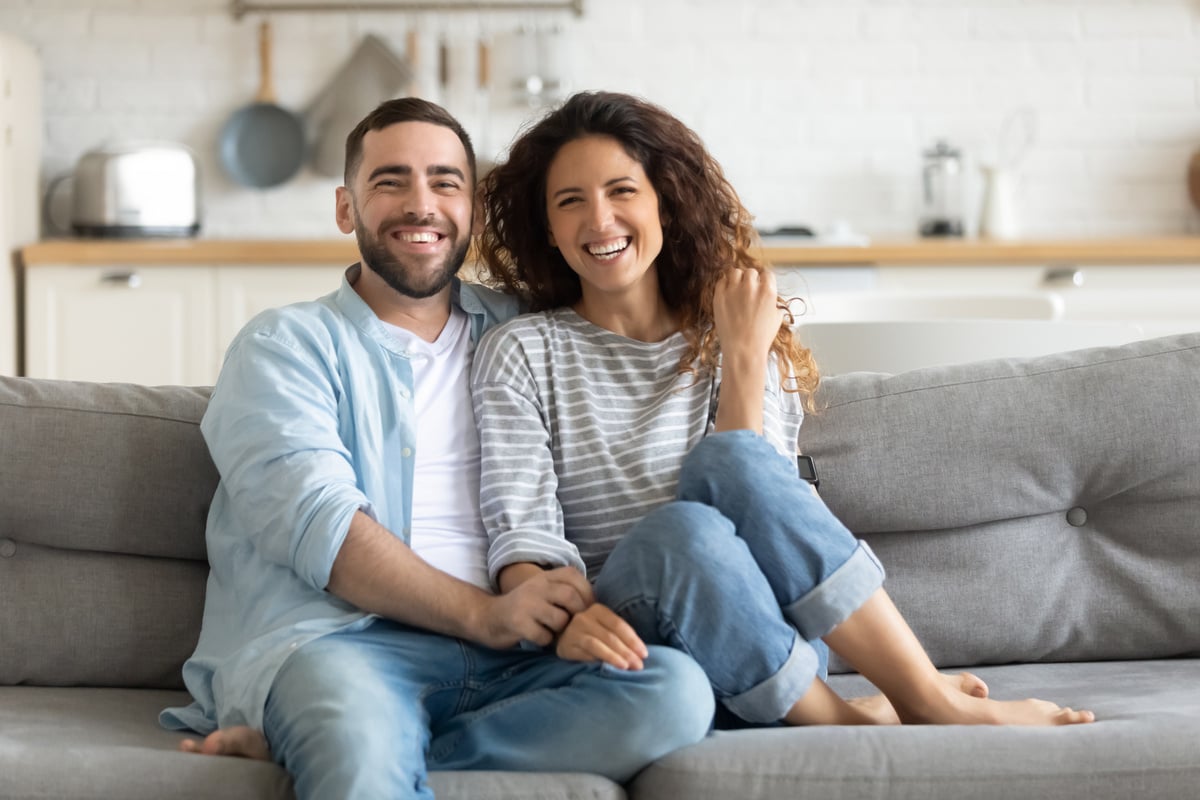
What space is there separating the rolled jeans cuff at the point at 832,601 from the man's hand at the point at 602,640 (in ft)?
0.65

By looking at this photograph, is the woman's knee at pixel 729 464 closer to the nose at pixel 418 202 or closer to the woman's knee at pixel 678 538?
the woman's knee at pixel 678 538

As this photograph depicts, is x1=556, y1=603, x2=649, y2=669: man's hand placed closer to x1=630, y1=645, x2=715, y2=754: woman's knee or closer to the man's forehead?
x1=630, y1=645, x2=715, y2=754: woman's knee

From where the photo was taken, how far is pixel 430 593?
1666mm

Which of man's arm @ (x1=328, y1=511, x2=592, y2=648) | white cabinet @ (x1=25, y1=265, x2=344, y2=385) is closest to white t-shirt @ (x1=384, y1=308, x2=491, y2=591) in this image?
man's arm @ (x1=328, y1=511, x2=592, y2=648)

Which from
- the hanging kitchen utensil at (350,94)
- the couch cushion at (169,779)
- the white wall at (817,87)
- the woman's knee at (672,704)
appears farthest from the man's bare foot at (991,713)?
the hanging kitchen utensil at (350,94)

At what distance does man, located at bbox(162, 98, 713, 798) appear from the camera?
59.4 inches

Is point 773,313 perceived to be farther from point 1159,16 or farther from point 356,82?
point 1159,16

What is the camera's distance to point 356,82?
459 centimetres

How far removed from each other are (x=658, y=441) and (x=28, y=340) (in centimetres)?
270

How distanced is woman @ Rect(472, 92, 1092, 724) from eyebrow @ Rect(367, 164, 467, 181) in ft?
0.44

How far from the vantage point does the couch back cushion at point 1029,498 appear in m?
1.99

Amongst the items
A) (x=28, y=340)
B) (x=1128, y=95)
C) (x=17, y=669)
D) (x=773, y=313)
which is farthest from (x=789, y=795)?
(x=1128, y=95)

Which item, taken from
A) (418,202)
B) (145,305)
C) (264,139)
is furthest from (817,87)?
(418,202)

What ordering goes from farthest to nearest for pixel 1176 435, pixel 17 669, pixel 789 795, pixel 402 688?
pixel 1176 435 → pixel 17 669 → pixel 402 688 → pixel 789 795
